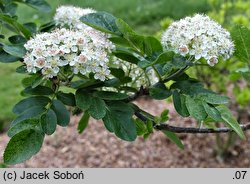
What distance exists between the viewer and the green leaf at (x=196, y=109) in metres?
1.08

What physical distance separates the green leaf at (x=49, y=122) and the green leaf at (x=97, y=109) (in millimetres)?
92

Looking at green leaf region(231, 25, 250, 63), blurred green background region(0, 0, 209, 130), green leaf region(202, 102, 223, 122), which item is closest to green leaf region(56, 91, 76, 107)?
green leaf region(202, 102, 223, 122)

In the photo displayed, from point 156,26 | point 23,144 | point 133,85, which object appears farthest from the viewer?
point 156,26

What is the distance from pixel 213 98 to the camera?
112cm

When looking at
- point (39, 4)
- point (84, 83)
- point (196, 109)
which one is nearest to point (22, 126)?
point (84, 83)

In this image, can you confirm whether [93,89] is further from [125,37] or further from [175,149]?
[175,149]

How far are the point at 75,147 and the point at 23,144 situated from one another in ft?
7.82

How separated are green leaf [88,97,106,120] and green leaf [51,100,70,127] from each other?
3.0 inches

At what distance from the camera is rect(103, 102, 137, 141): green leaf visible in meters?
1.11

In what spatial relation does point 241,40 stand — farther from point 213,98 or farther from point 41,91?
point 41,91

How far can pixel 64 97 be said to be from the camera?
1180 millimetres

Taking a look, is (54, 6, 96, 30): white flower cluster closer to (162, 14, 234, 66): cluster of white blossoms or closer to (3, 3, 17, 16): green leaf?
(3, 3, 17, 16): green leaf
